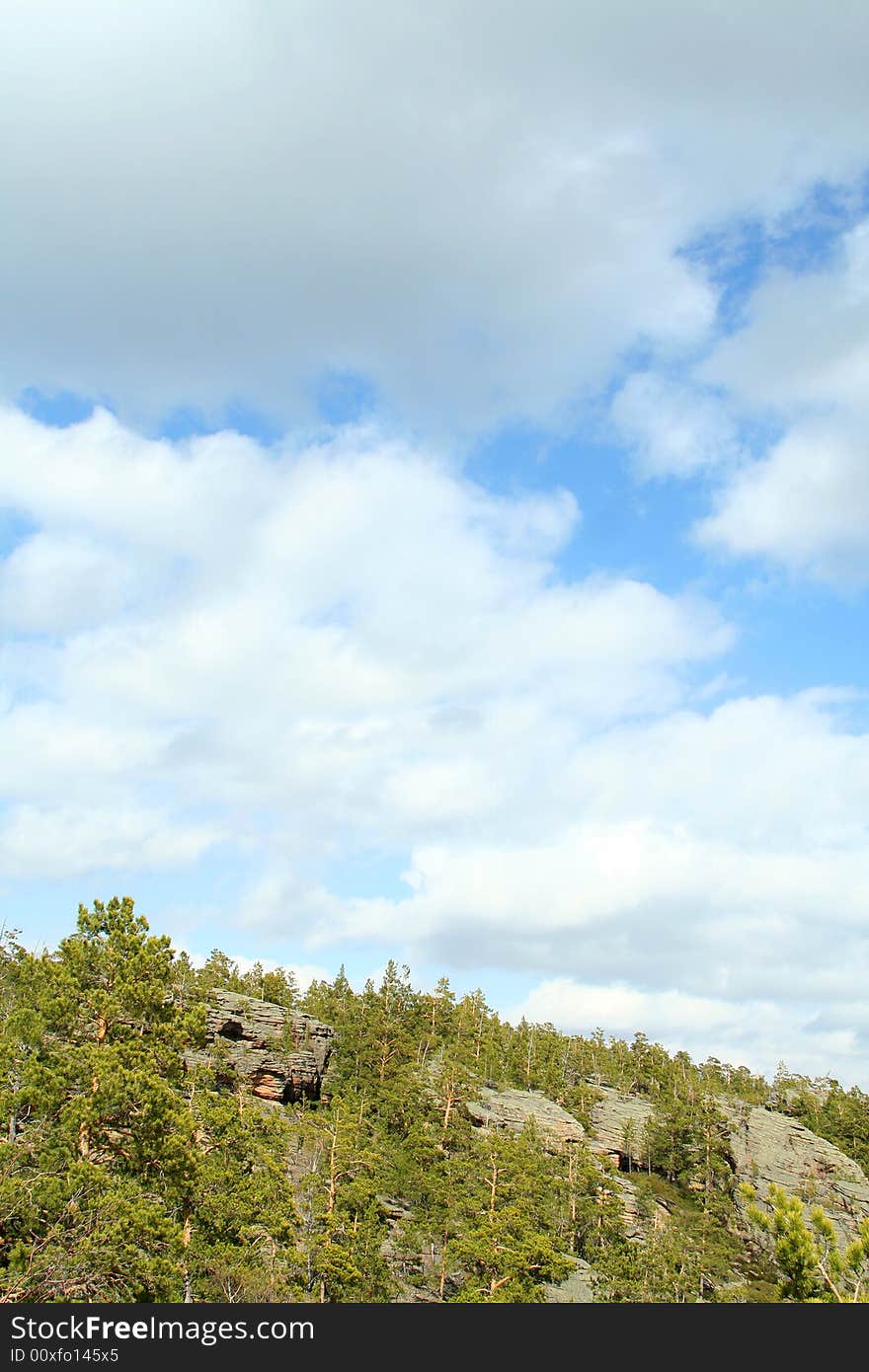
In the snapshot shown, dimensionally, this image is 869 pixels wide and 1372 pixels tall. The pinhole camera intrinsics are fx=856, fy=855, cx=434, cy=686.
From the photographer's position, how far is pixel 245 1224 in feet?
119

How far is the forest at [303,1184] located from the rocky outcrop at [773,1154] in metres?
3.15

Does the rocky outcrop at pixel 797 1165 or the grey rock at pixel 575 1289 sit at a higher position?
the rocky outcrop at pixel 797 1165

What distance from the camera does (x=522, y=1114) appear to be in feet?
286

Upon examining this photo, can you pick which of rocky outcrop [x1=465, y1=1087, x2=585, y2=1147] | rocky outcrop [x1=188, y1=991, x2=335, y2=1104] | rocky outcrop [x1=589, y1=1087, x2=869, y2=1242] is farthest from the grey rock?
rocky outcrop [x1=589, y1=1087, x2=869, y2=1242]

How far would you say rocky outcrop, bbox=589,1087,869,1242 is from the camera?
87500 millimetres

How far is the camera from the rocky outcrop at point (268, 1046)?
80.3 m

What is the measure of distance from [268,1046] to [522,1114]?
26.8 m

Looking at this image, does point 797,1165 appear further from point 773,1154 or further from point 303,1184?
point 303,1184

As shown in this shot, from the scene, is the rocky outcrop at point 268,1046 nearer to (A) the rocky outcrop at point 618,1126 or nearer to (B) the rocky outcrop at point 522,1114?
(B) the rocky outcrop at point 522,1114

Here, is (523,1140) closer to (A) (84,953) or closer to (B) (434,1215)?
(B) (434,1215)

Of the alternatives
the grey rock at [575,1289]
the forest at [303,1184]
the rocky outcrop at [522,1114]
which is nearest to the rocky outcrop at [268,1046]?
the forest at [303,1184]
